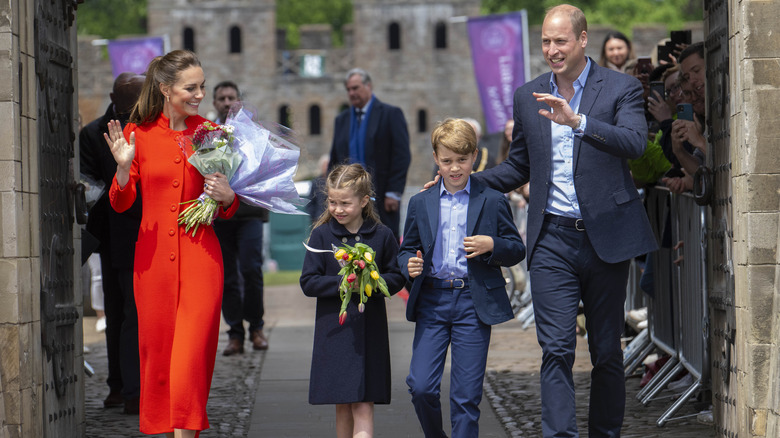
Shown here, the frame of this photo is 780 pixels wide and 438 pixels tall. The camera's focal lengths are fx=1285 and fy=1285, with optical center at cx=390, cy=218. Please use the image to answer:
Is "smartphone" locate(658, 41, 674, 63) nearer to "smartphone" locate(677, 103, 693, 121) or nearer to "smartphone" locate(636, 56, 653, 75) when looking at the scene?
"smartphone" locate(636, 56, 653, 75)

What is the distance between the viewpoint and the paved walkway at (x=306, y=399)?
279 inches

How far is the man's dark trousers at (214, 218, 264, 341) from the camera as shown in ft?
33.5

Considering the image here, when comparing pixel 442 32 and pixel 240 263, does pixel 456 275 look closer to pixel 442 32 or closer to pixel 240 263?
pixel 240 263

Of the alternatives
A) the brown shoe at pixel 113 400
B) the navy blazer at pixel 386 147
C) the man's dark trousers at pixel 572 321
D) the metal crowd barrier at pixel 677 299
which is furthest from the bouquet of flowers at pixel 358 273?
the navy blazer at pixel 386 147

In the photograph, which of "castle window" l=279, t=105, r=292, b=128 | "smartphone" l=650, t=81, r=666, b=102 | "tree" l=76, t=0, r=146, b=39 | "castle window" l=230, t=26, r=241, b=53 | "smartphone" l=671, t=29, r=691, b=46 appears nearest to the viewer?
"smartphone" l=650, t=81, r=666, b=102

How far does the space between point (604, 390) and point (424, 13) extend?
192ft

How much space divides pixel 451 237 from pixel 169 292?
1299mm

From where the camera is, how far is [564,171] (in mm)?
5805

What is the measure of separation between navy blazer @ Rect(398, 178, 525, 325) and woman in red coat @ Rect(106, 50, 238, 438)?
857 millimetres

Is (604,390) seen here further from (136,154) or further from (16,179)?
(16,179)

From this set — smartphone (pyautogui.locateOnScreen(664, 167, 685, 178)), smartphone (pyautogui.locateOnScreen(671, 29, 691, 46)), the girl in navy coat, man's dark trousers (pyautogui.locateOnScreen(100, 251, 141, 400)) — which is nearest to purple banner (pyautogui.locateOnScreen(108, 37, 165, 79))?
man's dark trousers (pyautogui.locateOnScreen(100, 251, 141, 400))

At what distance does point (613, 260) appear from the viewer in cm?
568

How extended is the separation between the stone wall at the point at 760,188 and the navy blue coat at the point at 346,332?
5.07 ft

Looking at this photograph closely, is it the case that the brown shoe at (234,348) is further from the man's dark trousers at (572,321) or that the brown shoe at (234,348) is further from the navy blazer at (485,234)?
the man's dark trousers at (572,321)
